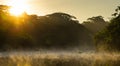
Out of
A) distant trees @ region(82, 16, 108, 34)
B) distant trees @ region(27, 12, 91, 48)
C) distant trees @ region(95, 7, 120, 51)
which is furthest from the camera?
distant trees @ region(82, 16, 108, 34)

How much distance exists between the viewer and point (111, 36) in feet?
107

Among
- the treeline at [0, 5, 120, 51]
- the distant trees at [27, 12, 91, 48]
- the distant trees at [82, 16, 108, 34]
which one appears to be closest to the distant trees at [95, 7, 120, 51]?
the treeline at [0, 5, 120, 51]

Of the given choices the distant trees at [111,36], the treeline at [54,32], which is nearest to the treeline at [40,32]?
the treeline at [54,32]

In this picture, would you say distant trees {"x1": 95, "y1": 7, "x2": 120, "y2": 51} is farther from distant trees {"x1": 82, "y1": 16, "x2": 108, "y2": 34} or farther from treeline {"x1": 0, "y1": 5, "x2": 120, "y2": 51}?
distant trees {"x1": 82, "y1": 16, "x2": 108, "y2": 34}

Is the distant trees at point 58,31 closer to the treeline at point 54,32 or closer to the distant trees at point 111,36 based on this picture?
the treeline at point 54,32

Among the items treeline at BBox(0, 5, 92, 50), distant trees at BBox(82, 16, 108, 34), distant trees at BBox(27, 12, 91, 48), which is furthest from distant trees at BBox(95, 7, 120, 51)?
distant trees at BBox(82, 16, 108, 34)

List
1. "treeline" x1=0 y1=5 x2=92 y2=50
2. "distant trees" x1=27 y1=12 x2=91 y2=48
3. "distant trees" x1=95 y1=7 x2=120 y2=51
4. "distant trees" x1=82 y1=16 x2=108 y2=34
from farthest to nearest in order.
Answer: "distant trees" x1=82 y1=16 x2=108 y2=34 → "distant trees" x1=27 y1=12 x2=91 y2=48 → "treeline" x1=0 y1=5 x2=92 y2=50 → "distant trees" x1=95 y1=7 x2=120 y2=51

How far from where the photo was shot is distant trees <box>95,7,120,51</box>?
3194cm

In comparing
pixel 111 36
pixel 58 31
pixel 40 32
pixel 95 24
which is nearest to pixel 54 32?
pixel 58 31

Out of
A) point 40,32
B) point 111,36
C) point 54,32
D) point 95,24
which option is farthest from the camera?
point 95,24

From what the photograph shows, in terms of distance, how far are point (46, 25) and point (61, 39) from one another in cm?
512

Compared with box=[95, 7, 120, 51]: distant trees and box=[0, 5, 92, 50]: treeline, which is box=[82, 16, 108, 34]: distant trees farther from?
box=[95, 7, 120, 51]: distant trees

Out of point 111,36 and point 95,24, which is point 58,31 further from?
point 111,36

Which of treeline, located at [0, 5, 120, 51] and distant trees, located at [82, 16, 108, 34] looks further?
distant trees, located at [82, 16, 108, 34]
